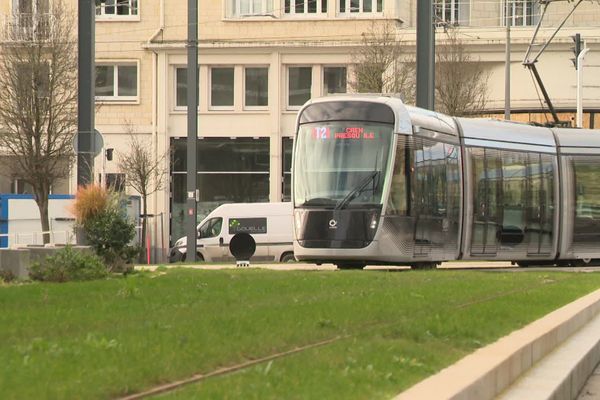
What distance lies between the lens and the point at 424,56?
3098cm

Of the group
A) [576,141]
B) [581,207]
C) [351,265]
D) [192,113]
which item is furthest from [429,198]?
[192,113]

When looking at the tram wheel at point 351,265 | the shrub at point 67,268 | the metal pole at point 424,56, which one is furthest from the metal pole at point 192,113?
the shrub at point 67,268

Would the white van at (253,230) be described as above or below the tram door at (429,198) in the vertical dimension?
below

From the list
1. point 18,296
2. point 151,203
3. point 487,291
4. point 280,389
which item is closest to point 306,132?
point 487,291

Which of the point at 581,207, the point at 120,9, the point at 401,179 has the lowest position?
the point at 581,207

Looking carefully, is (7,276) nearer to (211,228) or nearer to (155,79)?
(211,228)

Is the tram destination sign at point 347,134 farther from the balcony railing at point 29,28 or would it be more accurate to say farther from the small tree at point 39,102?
the balcony railing at point 29,28

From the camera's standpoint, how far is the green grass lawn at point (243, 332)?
7.00 meters

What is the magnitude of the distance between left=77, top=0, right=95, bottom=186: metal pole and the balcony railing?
19.2 metres

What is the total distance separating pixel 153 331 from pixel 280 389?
105 inches

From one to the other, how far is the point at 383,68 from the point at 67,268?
31384mm

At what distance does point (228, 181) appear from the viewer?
52.2 m

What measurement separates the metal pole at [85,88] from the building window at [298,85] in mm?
29376

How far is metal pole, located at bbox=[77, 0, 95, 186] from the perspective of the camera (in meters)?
23.0
